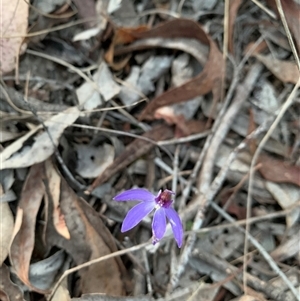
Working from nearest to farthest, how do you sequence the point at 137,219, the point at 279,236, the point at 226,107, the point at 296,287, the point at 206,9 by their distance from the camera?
the point at 137,219, the point at 296,287, the point at 279,236, the point at 226,107, the point at 206,9

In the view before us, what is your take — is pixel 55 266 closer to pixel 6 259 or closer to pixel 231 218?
pixel 6 259

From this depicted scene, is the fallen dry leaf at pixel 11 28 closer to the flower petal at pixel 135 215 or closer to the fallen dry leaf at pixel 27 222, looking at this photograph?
the fallen dry leaf at pixel 27 222

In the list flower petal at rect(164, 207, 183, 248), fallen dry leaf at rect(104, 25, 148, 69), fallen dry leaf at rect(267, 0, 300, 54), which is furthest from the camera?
fallen dry leaf at rect(104, 25, 148, 69)

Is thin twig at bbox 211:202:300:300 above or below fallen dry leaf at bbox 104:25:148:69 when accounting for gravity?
below

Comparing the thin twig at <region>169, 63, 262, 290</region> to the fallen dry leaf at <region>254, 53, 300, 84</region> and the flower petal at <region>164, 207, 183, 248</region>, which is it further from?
the flower petal at <region>164, 207, 183, 248</region>

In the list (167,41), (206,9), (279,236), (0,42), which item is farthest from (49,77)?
(279,236)

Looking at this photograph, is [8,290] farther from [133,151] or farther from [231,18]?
[231,18]

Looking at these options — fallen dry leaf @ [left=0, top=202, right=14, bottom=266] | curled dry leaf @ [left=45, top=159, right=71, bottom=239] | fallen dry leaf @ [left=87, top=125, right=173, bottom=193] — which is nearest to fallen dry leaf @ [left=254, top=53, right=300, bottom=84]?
fallen dry leaf @ [left=87, top=125, right=173, bottom=193]
